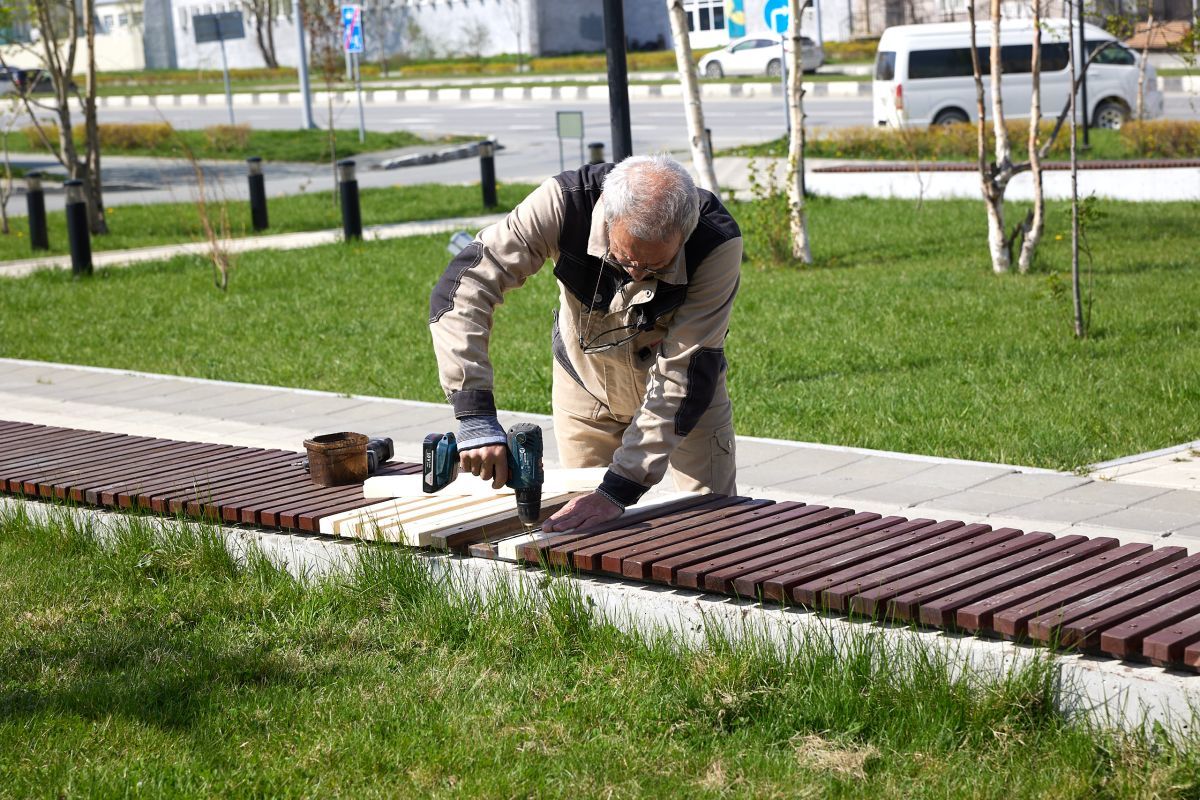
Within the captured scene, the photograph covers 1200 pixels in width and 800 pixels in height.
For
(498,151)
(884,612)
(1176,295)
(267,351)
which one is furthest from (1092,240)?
(498,151)

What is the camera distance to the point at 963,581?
14.2 feet

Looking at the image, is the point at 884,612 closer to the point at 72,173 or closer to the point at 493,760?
the point at 493,760

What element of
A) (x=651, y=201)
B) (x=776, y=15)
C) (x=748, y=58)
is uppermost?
(x=748, y=58)

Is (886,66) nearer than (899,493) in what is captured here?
No

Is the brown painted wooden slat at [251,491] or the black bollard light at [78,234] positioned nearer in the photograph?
the brown painted wooden slat at [251,491]

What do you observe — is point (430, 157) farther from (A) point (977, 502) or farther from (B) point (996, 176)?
(A) point (977, 502)

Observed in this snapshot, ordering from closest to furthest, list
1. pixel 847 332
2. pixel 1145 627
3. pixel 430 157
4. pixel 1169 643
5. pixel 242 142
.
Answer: pixel 1169 643, pixel 1145 627, pixel 847 332, pixel 430 157, pixel 242 142

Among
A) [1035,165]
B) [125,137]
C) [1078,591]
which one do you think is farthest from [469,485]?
[125,137]

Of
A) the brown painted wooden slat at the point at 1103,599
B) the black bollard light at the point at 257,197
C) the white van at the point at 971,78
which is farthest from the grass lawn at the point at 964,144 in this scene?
the brown painted wooden slat at the point at 1103,599

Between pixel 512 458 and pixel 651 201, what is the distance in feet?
3.09

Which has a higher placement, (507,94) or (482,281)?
(507,94)

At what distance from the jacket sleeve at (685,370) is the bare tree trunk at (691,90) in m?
8.61

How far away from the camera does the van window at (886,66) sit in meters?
26.3

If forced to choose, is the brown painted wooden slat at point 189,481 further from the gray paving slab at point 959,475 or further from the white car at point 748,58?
the white car at point 748,58
